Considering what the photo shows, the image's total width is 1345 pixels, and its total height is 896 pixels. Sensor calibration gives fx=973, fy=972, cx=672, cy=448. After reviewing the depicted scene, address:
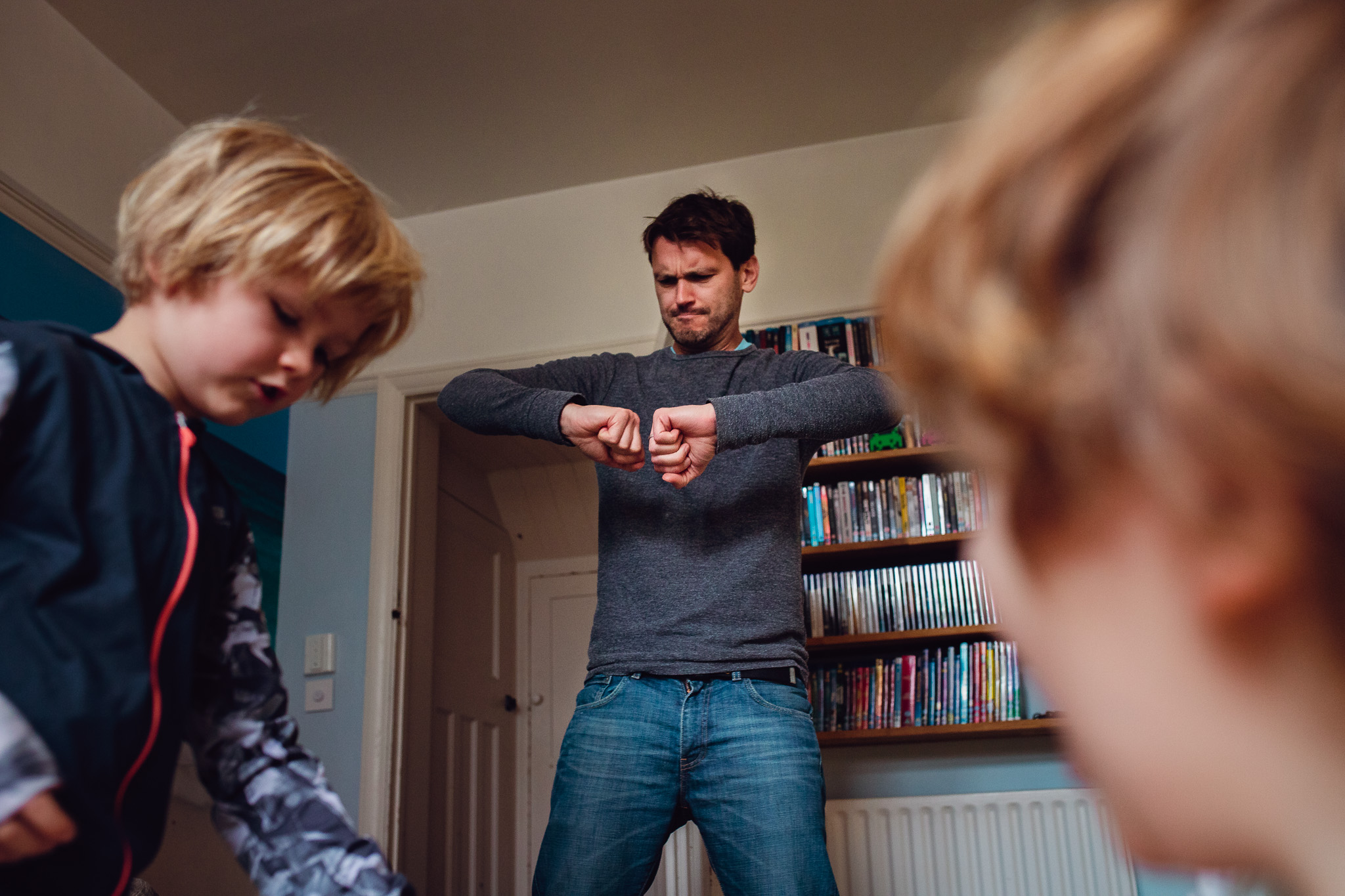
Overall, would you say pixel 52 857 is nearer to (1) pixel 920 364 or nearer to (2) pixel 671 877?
(1) pixel 920 364

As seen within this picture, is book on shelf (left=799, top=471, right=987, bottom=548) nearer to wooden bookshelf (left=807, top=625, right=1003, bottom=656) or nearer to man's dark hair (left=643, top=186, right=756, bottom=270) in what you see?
wooden bookshelf (left=807, top=625, right=1003, bottom=656)

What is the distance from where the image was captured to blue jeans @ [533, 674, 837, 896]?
132cm

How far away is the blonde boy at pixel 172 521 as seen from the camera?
0.70m

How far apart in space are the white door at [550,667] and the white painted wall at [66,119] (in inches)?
93.6

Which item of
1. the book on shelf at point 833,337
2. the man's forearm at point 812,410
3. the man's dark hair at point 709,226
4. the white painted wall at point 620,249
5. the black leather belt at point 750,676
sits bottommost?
the black leather belt at point 750,676

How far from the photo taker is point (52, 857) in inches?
27.8

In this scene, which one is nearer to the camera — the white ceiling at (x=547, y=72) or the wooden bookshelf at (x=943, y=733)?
the wooden bookshelf at (x=943, y=733)

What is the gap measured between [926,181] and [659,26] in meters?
2.57

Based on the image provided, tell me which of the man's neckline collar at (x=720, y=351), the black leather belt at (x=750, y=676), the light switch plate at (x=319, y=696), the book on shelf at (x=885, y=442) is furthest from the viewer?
the light switch plate at (x=319, y=696)

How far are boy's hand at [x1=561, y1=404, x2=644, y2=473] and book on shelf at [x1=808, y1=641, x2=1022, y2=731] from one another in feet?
4.64

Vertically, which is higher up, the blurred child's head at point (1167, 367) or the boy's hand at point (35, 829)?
the blurred child's head at point (1167, 367)

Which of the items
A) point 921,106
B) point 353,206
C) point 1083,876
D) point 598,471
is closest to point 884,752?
point 1083,876

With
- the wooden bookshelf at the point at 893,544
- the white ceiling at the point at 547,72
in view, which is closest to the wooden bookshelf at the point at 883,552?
the wooden bookshelf at the point at 893,544

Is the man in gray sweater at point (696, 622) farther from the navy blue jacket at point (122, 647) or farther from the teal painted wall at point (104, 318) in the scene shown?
the teal painted wall at point (104, 318)
